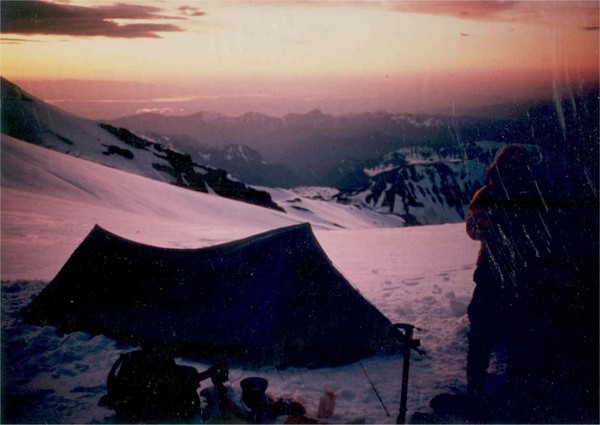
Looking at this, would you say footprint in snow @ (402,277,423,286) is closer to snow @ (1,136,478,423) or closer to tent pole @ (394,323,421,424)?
snow @ (1,136,478,423)

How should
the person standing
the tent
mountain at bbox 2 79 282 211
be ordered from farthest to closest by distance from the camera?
1. mountain at bbox 2 79 282 211
2. the tent
3. the person standing

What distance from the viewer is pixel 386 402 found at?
5.44m

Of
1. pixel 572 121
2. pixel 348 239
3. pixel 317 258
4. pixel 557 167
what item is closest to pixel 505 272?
pixel 557 167

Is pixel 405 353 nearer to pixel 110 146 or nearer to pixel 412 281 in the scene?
pixel 412 281

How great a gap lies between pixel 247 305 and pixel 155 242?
1029 centimetres

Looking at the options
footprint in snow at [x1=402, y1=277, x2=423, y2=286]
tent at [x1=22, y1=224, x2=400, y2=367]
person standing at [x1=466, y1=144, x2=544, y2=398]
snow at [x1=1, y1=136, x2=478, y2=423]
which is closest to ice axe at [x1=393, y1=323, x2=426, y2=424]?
snow at [x1=1, y1=136, x2=478, y2=423]

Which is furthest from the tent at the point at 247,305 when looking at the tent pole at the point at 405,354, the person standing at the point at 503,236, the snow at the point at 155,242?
the person standing at the point at 503,236

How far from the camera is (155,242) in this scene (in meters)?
15.6

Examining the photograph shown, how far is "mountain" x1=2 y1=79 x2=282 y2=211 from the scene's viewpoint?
5856 cm

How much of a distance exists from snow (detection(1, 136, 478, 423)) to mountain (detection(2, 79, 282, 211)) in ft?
106

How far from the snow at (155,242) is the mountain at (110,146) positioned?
1277 inches

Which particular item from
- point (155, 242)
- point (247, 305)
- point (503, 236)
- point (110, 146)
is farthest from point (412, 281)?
point (110, 146)

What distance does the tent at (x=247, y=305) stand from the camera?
20.1 ft

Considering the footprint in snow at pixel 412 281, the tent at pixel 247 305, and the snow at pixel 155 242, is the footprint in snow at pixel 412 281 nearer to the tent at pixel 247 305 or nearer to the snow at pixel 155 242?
the snow at pixel 155 242
